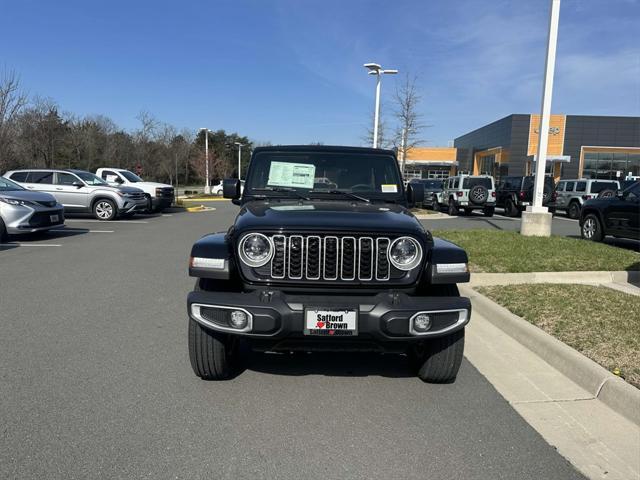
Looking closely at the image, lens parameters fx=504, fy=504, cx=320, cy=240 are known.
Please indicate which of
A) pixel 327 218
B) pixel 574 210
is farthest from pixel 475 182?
pixel 327 218

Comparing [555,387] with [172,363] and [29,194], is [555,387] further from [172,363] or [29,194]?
[29,194]

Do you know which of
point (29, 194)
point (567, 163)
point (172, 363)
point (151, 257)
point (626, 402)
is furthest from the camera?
point (567, 163)

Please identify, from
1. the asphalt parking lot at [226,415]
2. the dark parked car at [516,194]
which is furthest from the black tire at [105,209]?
the dark parked car at [516,194]

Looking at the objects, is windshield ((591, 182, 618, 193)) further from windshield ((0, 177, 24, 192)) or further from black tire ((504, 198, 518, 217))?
windshield ((0, 177, 24, 192))

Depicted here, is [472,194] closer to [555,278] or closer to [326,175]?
[555,278]

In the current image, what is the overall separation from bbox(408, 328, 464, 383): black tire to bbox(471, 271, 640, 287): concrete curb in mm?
3472

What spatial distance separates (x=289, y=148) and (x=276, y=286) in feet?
6.46

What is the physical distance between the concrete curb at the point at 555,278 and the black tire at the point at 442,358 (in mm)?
3472

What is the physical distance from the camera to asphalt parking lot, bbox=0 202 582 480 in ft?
9.09

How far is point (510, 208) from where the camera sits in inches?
880

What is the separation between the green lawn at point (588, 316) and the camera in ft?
13.6

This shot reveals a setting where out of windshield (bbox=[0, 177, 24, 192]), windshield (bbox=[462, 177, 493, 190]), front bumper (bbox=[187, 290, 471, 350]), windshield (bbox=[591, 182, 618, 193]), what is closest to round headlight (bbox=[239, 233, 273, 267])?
front bumper (bbox=[187, 290, 471, 350])

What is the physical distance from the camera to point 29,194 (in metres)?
11.7

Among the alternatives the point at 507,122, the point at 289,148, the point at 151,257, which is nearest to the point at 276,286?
the point at 289,148
